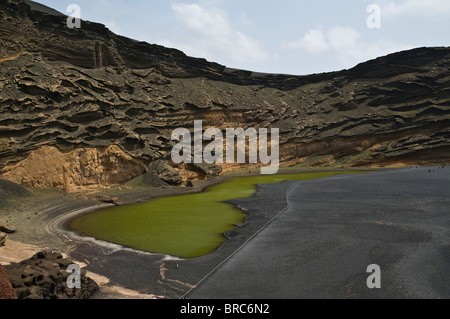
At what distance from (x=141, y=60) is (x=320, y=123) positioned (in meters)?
48.1

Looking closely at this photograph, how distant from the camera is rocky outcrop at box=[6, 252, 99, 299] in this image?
8.74 m

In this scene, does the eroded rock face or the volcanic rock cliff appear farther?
the volcanic rock cliff

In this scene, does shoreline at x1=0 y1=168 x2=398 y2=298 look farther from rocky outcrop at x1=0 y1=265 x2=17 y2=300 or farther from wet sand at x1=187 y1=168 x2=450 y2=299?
rocky outcrop at x1=0 y1=265 x2=17 y2=300

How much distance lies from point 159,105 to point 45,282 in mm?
50373

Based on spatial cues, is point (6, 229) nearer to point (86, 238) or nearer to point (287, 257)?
point (86, 238)

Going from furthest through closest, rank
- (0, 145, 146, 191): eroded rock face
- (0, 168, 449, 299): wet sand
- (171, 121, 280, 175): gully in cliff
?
(171, 121, 280, 175): gully in cliff → (0, 145, 146, 191): eroded rock face → (0, 168, 449, 299): wet sand

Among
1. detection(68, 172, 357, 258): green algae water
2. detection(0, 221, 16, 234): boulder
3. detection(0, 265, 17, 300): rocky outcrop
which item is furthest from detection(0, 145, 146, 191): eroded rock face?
detection(0, 265, 17, 300): rocky outcrop

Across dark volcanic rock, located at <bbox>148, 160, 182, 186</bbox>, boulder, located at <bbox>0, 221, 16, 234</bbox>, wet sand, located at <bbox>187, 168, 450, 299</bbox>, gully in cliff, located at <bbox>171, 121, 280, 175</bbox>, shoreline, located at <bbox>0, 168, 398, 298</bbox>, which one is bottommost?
shoreline, located at <bbox>0, 168, 398, 298</bbox>

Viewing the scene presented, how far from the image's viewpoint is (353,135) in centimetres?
7362

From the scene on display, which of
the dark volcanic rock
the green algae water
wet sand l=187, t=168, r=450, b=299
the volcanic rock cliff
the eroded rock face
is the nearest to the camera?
wet sand l=187, t=168, r=450, b=299

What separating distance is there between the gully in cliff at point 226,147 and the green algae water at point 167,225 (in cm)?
2323

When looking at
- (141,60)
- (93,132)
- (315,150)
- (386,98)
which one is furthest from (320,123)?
(93,132)

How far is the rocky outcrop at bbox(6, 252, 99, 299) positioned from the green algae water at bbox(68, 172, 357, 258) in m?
5.21
